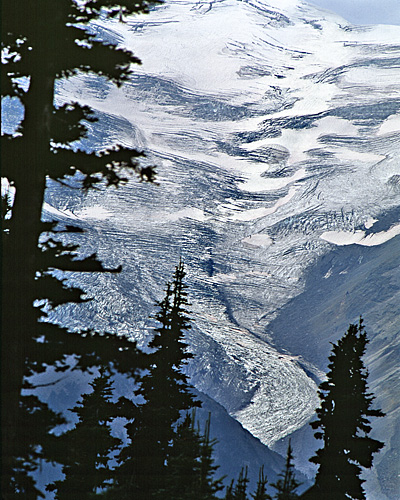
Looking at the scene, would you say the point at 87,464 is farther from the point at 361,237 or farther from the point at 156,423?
the point at 361,237

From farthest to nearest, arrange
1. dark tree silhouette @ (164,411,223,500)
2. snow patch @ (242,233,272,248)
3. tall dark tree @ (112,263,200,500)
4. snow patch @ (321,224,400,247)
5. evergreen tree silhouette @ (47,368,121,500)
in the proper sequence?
snow patch @ (242,233,272,248), snow patch @ (321,224,400,247), evergreen tree silhouette @ (47,368,121,500), tall dark tree @ (112,263,200,500), dark tree silhouette @ (164,411,223,500)

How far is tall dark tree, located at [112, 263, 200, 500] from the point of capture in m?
23.4

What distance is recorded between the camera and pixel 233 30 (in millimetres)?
188125

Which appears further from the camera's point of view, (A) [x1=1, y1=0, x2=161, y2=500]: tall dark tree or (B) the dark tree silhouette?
(B) the dark tree silhouette

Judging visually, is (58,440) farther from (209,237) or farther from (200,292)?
(209,237)

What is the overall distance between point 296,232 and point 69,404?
66041 millimetres

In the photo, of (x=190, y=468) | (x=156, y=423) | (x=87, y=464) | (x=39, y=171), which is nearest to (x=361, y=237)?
(x=156, y=423)

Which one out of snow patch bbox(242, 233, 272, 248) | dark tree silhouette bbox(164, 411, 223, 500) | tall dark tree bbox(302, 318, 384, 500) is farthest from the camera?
snow patch bbox(242, 233, 272, 248)

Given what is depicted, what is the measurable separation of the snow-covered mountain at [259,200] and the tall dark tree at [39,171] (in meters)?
103

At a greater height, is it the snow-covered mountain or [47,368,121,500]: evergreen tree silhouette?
the snow-covered mountain

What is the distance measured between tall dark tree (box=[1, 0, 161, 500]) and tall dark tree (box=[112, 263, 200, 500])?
45.2ft

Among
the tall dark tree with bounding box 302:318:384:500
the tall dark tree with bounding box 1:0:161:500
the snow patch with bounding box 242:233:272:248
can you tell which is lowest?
the tall dark tree with bounding box 1:0:161:500

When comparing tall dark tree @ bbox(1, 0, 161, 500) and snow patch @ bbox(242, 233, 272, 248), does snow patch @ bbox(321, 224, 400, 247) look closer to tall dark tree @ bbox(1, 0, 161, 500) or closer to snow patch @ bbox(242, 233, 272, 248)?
snow patch @ bbox(242, 233, 272, 248)

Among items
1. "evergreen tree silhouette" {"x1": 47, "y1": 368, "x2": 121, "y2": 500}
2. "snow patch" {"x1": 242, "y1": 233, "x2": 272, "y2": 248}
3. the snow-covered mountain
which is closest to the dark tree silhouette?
"evergreen tree silhouette" {"x1": 47, "y1": 368, "x2": 121, "y2": 500}
